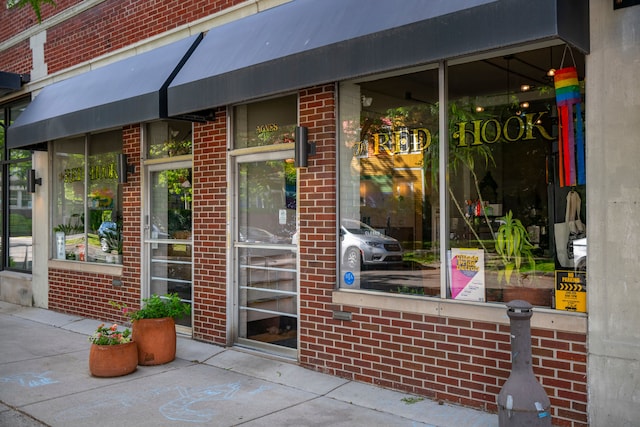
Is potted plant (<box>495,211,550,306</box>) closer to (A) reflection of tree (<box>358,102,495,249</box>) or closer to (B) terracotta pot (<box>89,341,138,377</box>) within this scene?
(A) reflection of tree (<box>358,102,495,249</box>)

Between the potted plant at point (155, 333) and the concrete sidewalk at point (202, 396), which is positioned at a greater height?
the potted plant at point (155, 333)

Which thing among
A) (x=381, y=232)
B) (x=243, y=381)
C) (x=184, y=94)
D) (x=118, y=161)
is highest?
(x=184, y=94)

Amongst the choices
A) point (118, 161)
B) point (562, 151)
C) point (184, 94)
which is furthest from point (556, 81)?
point (118, 161)

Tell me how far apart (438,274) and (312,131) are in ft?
6.67

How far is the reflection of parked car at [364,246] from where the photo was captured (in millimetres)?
5996

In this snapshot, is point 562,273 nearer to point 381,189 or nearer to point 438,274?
point 438,274

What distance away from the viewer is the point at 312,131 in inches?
245

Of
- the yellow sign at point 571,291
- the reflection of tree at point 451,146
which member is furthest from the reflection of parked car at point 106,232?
the yellow sign at point 571,291

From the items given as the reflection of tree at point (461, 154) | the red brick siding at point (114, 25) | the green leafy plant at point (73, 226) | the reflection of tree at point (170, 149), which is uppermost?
the red brick siding at point (114, 25)

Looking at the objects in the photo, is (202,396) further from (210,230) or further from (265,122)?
(265,122)

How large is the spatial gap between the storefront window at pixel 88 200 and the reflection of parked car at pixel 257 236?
278 centimetres

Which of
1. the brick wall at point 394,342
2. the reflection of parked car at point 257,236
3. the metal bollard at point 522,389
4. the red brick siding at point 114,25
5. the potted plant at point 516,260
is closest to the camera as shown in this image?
the metal bollard at point 522,389

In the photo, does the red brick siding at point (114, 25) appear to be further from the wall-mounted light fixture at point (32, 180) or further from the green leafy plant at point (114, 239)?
the green leafy plant at point (114, 239)

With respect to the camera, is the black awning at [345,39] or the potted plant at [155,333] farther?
the potted plant at [155,333]
